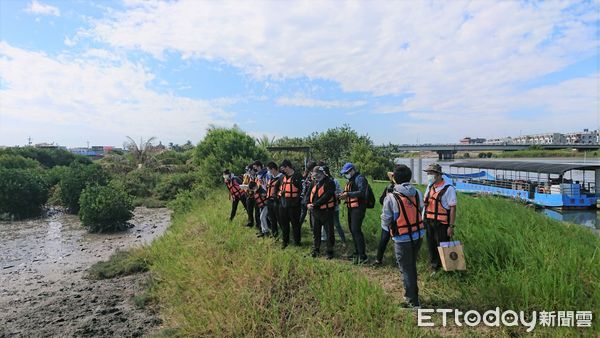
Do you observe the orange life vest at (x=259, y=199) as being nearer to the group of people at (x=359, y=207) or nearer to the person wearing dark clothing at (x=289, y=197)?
the group of people at (x=359, y=207)

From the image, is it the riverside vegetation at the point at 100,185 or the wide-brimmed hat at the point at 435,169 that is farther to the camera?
the riverside vegetation at the point at 100,185

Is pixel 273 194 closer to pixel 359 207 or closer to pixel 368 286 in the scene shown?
pixel 359 207

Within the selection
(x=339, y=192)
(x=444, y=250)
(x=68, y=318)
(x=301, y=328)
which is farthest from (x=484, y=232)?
(x=68, y=318)

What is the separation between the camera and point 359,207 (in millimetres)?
6793

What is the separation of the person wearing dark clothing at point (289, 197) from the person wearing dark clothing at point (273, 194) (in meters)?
0.27

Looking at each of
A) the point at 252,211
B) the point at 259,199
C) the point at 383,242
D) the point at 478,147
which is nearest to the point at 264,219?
the point at 259,199

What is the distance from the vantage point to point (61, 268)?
47.5ft

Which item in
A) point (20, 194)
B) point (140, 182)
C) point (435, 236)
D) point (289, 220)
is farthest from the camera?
point (140, 182)

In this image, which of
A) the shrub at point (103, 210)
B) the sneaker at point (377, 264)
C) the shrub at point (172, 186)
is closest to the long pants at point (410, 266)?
the sneaker at point (377, 264)

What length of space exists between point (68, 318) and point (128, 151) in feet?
114

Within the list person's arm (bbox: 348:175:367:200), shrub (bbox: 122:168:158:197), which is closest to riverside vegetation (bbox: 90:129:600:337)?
person's arm (bbox: 348:175:367:200)

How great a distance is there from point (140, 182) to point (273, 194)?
31316mm

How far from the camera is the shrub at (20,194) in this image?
87.4 ft

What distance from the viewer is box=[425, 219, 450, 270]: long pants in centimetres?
571
